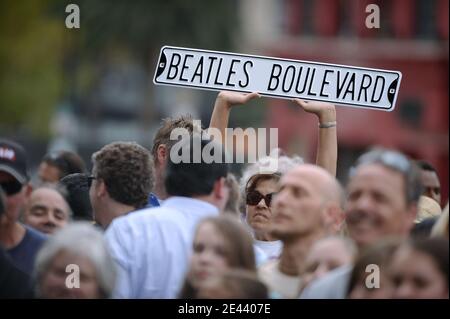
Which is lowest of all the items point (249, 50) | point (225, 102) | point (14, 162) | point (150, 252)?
point (150, 252)

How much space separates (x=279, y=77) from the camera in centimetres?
905

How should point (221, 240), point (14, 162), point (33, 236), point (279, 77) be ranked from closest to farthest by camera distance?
1. point (221, 240)
2. point (33, 236)
3. point (14, 162)
4. point (279, 77)

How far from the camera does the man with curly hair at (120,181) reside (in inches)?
341

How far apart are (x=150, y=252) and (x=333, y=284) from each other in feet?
3.85

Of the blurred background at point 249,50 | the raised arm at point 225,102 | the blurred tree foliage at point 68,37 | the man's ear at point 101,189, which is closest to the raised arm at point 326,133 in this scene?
the raised arm at point 225,102

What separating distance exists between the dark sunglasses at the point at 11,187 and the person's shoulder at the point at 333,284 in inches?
92.4

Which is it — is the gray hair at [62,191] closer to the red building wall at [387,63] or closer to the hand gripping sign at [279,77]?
the hand gripping sign at [279,77]

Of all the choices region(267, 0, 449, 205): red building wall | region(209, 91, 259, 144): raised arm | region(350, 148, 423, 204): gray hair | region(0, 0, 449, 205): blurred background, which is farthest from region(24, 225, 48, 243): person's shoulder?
region(267, 0, 449, 205): red building wall

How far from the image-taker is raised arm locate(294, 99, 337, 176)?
29.9 ft

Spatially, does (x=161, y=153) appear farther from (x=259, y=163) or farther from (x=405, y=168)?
(x=405, y=168)

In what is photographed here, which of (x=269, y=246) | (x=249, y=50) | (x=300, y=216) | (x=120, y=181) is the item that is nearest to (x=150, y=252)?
(x=300, y=216)

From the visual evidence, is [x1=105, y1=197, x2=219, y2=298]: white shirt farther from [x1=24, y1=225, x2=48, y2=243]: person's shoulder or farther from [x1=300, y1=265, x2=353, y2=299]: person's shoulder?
[x1=24, y1=225, x2=48, y2=243]: person's shoulder
